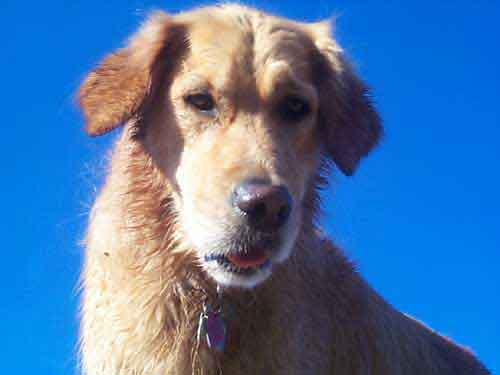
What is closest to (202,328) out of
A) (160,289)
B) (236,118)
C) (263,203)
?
(160,289)

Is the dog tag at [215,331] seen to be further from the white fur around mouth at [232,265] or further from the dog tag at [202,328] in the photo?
the white fur around mouth at [232,265]

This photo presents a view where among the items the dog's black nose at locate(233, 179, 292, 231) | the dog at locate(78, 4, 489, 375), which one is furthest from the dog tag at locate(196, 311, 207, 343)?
the dog's black nose at locate(233, 179, 292, 231)

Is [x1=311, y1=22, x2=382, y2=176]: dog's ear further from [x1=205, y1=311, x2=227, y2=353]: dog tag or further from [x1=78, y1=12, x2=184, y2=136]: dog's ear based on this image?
[x1=205, y1=311, x2=227, y2=353]: dog tag

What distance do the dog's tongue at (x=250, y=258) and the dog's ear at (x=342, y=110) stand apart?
1.29m

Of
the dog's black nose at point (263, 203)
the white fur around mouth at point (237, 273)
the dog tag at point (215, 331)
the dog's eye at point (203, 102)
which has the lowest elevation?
the dog tag at point (215, 331)

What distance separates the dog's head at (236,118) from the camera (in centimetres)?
430

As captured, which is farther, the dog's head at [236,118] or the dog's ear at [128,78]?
the dog's ear at [128,78]

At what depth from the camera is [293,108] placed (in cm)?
496

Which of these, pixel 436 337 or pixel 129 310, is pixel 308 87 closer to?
pixel 129 310

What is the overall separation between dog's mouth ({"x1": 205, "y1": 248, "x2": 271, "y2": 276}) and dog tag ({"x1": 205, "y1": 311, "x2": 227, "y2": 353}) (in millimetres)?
491

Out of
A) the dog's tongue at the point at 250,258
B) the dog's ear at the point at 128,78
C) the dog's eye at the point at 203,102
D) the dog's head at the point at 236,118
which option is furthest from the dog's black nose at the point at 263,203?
the dog's ear at the point at 128,78

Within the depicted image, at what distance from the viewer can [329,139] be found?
17.5ft

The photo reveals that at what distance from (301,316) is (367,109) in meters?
1.71

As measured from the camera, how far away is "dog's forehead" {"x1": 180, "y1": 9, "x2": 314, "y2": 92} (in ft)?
15.7
